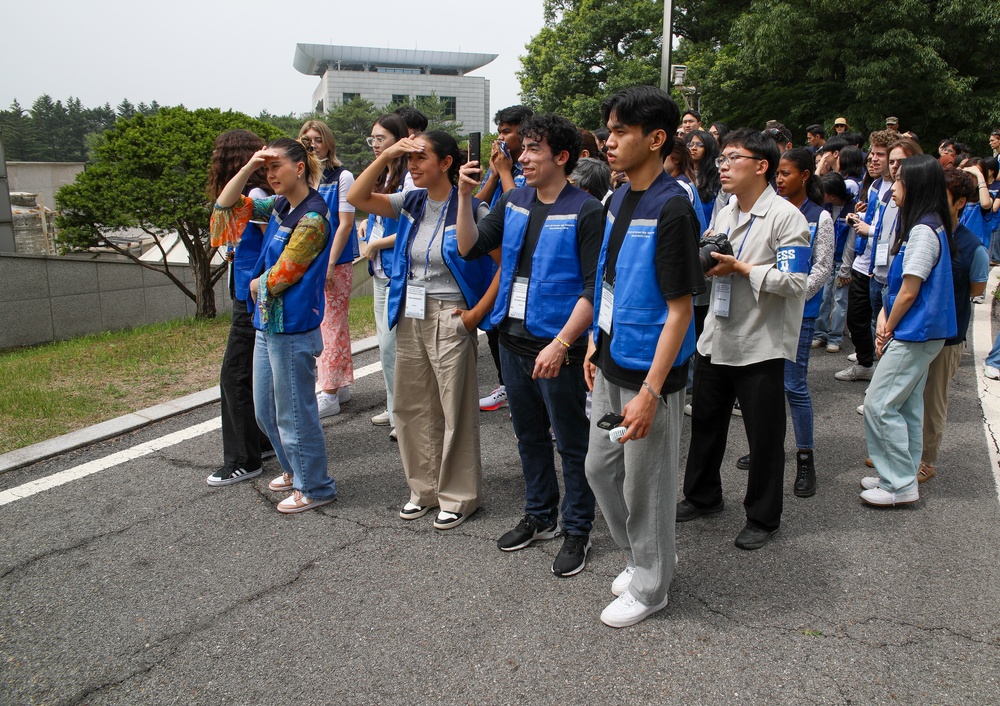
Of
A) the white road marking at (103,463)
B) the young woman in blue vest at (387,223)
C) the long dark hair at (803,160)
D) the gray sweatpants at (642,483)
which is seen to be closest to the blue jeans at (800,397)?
the long dark hair at (803,160)

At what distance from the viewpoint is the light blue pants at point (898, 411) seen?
12.9 ft

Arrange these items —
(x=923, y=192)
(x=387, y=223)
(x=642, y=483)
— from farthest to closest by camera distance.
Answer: (x=387, y=223) → (x=923, y=192) → (x=642, y=483)

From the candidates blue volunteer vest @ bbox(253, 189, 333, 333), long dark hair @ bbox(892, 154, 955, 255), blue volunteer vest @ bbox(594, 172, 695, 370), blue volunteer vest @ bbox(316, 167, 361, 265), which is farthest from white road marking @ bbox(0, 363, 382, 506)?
long dark hair @ bbox(892, 154, 955, 255)

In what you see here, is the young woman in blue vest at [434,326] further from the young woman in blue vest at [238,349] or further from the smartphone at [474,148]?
the young woman in blue vest at [238,349]

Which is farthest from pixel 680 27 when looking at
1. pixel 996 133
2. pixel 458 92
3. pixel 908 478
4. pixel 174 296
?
pixel 458 92

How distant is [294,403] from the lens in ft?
13.2

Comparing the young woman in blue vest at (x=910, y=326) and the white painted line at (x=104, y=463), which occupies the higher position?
the young woman in blue vest at (x=910, y=326)

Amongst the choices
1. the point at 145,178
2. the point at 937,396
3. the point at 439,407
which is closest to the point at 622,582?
the point at 439,407

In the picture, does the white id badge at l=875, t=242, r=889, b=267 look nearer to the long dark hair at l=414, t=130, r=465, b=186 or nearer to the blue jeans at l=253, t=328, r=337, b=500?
the long dark hair at l=414, t=130, r=465, b=186

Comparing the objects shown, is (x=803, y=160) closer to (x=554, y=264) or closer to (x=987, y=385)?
(x=554, y=264)

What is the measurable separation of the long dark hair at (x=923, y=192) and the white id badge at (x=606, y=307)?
6.66ft

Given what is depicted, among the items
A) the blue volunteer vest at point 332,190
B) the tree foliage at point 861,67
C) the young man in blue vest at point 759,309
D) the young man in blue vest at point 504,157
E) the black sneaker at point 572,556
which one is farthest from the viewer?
the tree foliage at point 861,67

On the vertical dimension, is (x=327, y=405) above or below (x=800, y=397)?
below

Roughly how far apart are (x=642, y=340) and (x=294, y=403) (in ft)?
6.93
